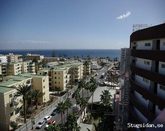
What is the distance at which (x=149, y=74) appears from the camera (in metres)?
29.5

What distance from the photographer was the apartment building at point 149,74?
86.7 feet

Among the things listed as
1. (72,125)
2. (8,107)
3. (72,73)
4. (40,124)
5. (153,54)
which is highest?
(153,54)

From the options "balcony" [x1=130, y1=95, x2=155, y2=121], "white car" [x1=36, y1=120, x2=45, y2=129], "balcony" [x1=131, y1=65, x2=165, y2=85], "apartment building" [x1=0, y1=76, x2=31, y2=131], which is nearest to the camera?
"balcony" [x1=131, y1=65, x2=165, y2=85]

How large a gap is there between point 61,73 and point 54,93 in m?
10.4

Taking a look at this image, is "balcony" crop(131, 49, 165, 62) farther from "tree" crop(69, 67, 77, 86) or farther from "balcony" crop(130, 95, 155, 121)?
"tree" crop(69, 67, 77, 86)

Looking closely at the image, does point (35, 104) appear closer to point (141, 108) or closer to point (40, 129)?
point (40, 129)

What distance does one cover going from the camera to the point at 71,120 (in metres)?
41.3

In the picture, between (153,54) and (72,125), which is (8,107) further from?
(153,54)

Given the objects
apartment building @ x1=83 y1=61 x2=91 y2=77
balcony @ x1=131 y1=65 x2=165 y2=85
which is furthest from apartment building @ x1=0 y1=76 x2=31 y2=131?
apartment building @ x1=83 y1=61 x2=91 y2=77

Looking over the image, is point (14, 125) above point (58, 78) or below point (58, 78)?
below

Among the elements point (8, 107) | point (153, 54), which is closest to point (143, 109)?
point (153, 54)

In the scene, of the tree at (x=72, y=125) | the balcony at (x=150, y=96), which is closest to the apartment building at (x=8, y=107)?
the tree at (x=72, y=125)

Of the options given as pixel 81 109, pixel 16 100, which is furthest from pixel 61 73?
pixel 16 100

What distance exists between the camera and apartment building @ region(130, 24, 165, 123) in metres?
26.4
